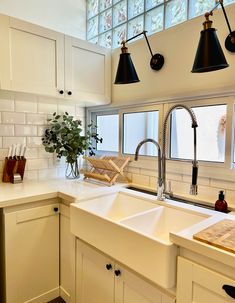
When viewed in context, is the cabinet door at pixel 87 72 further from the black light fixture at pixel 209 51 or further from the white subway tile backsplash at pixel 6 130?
the black light fixture at pixel 209 51

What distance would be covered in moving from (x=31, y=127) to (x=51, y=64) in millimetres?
564

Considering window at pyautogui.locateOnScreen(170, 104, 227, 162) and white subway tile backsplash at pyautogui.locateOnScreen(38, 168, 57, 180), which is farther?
white subway tile backsplash at pyautogui.locateOnScreen(38, 168, 57, 180)

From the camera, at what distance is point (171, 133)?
5.86 ft

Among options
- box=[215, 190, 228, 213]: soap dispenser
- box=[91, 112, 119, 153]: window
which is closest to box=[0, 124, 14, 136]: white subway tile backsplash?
→ box=[91, 112, 119, 153]: window

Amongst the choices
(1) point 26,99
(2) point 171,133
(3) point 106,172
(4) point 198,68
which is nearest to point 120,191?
(3) point 106,172

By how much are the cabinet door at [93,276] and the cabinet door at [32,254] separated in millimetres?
276

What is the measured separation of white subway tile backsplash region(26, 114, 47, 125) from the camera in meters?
2.00

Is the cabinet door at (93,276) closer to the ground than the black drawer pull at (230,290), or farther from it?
closer to the ground

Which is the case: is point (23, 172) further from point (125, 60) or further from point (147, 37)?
point (147, 37)

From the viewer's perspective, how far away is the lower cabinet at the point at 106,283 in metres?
1.07

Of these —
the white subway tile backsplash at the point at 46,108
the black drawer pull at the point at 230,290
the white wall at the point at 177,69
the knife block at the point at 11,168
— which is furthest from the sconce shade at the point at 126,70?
the black drawer pull at the point at 230,290

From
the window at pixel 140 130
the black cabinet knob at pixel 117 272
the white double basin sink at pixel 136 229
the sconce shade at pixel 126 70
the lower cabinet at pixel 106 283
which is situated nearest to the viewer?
the white double basin sink at pixel 136 229

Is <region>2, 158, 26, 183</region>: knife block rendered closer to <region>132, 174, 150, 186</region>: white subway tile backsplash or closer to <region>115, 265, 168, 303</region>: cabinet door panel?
<region>132, 174, 150, 186</region>: white subway tile backsplash

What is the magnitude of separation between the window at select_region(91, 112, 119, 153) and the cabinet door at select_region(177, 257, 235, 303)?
146 cm
